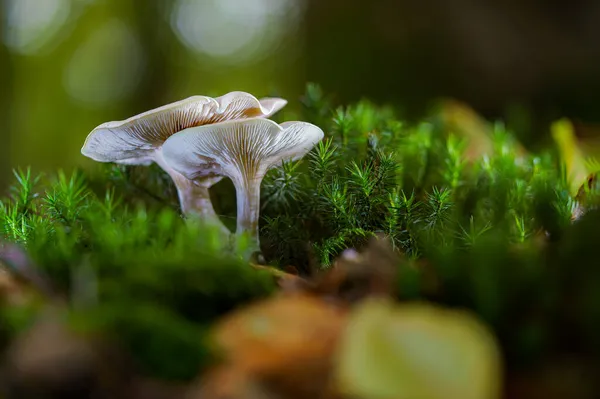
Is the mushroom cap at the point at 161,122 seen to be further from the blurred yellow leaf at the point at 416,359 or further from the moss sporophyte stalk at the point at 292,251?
the blurred yellow leaf at the point at 416,359

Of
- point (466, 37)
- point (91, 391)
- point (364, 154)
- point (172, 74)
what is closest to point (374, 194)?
point (364, 154)

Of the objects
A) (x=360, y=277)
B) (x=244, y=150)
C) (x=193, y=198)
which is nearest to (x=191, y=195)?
(x=193, y=198)

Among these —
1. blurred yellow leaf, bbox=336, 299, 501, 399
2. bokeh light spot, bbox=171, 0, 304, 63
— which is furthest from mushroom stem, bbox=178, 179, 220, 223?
bokeh light spot, bbox=171, 0, 304, 63

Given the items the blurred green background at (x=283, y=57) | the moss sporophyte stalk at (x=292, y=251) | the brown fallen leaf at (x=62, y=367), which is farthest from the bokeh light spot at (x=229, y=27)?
the brown fallen leaf at (x=62, y=367)

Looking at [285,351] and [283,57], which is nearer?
[285,351]

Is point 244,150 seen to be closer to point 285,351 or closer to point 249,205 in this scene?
point 249,205

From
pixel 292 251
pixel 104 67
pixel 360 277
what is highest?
pixel 360 277

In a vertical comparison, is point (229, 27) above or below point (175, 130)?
below
